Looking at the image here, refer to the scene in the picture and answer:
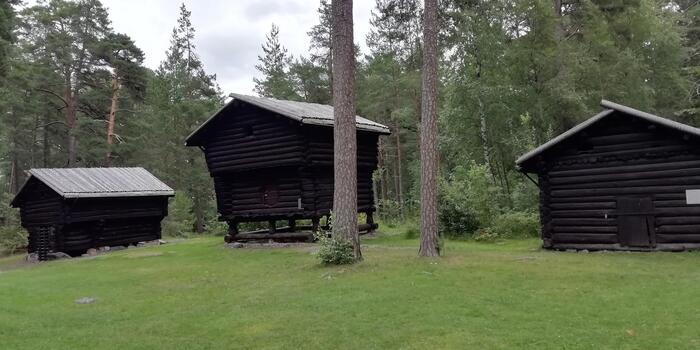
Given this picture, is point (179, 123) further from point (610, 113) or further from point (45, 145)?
point (610, 113)

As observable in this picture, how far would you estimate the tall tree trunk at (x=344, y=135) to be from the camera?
47.9 feet

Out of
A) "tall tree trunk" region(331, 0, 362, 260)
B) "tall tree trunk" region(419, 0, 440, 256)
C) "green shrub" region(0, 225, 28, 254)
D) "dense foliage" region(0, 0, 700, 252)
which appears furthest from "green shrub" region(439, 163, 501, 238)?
"green shrub" region(0, 225, 28, 254)

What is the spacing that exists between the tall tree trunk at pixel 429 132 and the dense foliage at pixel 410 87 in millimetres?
2399

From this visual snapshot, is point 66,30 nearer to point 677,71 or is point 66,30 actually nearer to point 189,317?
point 189,317

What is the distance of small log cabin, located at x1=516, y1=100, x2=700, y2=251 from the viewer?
52.0 ft

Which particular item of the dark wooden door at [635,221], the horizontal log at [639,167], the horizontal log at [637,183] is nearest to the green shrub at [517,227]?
the horizontal log at [637,183]

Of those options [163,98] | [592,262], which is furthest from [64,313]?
[163,98]

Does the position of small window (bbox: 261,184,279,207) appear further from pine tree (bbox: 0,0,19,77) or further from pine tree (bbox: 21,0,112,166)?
pine tree (bbox: 21,0,112,166)

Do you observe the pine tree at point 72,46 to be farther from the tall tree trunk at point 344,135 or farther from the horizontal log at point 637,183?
the horizontal log at point 637,183

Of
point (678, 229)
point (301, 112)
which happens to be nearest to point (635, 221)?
point (678, 229)

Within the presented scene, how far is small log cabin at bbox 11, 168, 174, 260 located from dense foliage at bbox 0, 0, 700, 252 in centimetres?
408

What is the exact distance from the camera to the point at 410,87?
38156 mm

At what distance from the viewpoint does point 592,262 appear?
14.6 meters

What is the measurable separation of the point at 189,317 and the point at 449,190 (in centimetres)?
1585
